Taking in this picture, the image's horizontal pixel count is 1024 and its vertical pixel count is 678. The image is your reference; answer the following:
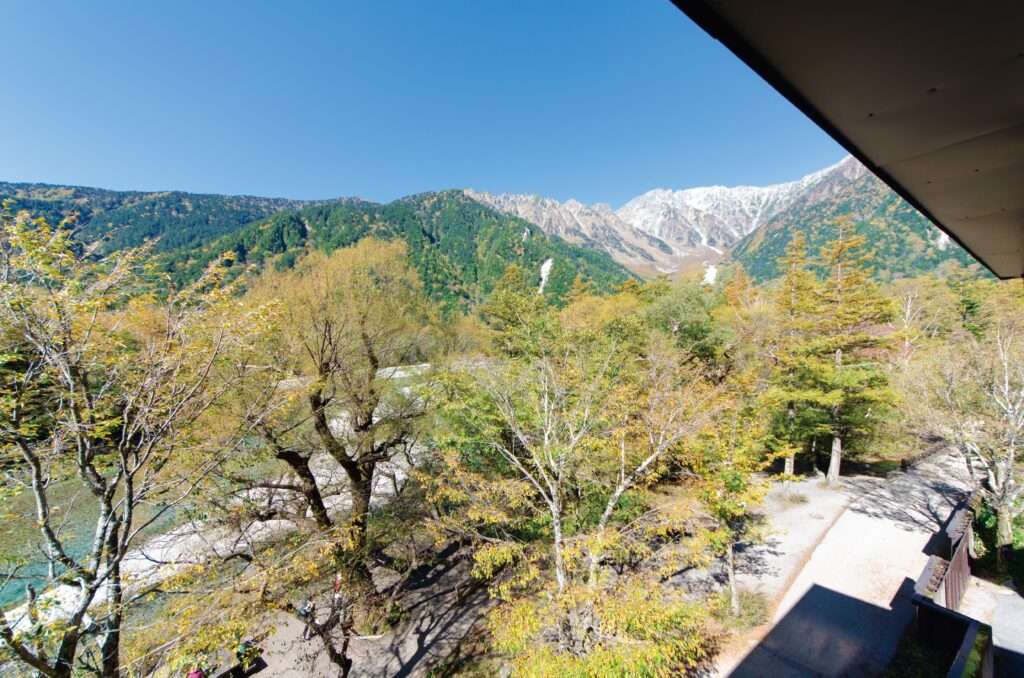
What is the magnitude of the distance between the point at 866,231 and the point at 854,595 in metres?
131

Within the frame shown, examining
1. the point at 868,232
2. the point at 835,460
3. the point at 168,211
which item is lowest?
the point at 835,460

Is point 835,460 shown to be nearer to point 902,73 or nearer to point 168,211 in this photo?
point 902,73

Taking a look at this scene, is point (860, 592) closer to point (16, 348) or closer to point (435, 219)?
point (16, 348)

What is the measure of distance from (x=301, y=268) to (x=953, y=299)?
4707cm

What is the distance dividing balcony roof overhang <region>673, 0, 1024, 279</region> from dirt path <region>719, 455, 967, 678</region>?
8988 millimetres

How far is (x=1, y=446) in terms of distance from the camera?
3.66 metres

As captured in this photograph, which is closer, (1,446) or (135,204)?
(1,446)

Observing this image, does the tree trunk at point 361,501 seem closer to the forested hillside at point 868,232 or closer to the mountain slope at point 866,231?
the forested hillside at point 868,232

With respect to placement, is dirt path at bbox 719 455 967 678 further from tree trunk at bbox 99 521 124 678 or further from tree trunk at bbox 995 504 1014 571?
tree trunk at bbox 99 521 124 678

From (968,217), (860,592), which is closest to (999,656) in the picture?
(860,592)

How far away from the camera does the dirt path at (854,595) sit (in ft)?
23.1

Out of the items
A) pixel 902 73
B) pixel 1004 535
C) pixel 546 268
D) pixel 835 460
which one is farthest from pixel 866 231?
pixel 902 73

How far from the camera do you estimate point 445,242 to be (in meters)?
101

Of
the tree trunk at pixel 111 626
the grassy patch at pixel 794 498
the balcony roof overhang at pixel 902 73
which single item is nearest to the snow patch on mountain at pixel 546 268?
the grassy patch at pixel 794 498
